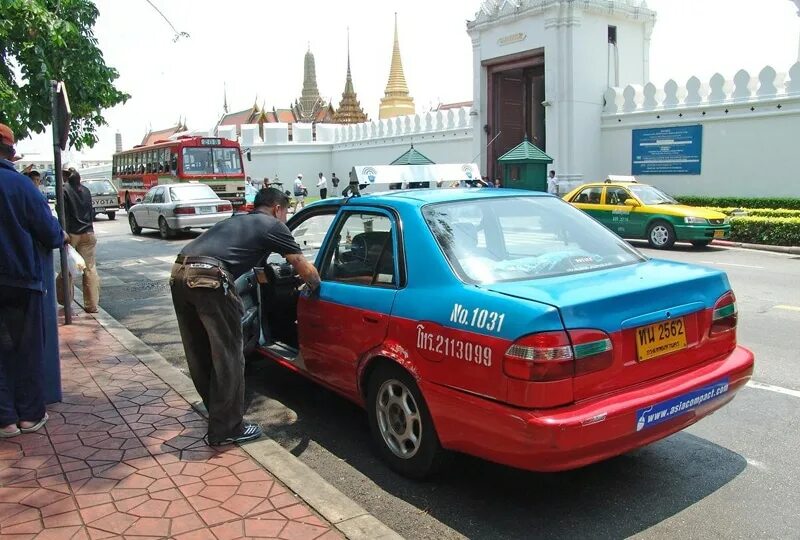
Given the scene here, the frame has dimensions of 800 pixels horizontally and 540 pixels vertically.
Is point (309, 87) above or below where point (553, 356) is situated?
above

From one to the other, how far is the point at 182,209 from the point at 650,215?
11990 millimetres

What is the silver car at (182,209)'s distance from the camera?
1925 centimetres

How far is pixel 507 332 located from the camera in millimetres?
3262

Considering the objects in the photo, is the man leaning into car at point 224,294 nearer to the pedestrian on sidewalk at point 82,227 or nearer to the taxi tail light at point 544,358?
Answer: the taxi tail light at point 544,358

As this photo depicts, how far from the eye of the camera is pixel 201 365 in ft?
15.1

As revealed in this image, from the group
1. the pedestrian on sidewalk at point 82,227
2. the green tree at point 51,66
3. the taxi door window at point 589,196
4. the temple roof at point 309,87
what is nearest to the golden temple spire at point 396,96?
the temple roof at point 309,87

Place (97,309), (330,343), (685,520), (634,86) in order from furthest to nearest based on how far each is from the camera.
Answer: (634,86), (97,309), (330,343), (685,520)

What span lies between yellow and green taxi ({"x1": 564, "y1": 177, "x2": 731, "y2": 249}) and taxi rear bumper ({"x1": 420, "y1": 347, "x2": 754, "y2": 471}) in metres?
12.7

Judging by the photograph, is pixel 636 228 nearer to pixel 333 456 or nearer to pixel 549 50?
pixel 549 50

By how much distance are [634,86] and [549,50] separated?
3383mm

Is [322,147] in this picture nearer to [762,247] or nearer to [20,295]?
[762,247]

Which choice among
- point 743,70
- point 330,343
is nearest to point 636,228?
point 743,70

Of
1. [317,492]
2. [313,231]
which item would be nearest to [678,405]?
[317,492]

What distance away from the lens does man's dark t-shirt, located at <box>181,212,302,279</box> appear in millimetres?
4348
